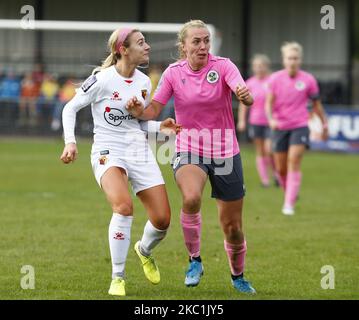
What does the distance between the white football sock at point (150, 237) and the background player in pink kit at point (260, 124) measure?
984 cm

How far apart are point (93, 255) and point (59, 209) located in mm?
3929

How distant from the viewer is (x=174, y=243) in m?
11.1

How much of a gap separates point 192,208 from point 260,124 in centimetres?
1084

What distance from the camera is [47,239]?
36.3 ft

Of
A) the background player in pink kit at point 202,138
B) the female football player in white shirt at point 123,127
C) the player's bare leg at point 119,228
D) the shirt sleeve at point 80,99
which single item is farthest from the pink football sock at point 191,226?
the shirt sleeve at point 80,99

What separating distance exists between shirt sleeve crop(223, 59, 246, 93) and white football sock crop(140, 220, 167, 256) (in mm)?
1326

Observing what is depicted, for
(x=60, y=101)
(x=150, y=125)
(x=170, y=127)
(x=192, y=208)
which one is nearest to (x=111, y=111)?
(x=150, y=125)

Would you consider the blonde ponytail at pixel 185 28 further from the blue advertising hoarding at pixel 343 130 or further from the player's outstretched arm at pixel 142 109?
the blue advertising hoarding at pixel 343 130

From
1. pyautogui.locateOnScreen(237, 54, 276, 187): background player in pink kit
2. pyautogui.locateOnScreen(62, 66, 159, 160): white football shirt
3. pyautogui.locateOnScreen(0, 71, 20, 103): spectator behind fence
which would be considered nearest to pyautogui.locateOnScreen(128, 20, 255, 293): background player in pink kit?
pyautogui.locateOnScreen(62, 66, 159, 160): white football shirt

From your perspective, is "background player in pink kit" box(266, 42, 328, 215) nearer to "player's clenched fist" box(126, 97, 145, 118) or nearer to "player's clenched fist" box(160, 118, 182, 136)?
"player's clenched fist" box(160, 118, 182, 136)

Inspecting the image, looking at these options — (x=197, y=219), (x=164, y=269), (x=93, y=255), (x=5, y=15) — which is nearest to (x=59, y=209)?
(x=93, y=255)

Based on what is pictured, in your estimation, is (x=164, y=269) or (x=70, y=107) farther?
(x=164, y=269)

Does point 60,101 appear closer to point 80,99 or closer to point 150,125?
point 150,125

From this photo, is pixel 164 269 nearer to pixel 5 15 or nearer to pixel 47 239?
pixel 47 239
